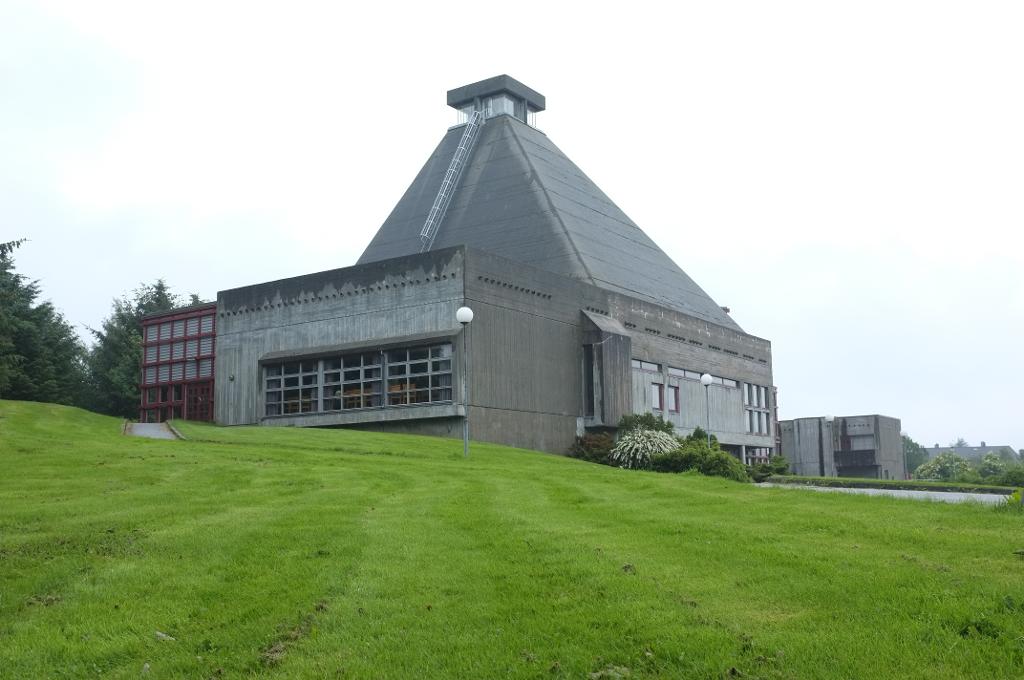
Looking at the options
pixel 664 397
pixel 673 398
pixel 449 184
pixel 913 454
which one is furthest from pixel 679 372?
pixel 913 454

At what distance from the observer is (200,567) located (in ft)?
33.6

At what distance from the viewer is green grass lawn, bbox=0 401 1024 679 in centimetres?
732

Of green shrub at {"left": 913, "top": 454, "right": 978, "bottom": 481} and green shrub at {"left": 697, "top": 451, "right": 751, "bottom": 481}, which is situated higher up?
green shrub at {"left": 697, "top": 451, "right": 751, "bottom": 481}

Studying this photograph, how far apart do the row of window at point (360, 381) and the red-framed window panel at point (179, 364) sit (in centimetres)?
480

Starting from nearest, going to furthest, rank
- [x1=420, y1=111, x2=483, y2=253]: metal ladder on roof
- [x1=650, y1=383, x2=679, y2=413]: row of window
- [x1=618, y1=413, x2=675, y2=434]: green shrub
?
[x1=618, y1=413, x2=675, y2=434]: green shrub < [x1=650, y1=383, x2=679, y2=413]: row of window < [x1=420, y1=111, x2=483, y2=253]: metal ladder on roof

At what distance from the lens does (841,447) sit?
7294 centimetres

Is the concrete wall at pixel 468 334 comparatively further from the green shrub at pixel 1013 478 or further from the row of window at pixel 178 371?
the green shrub at pixel 1013 478

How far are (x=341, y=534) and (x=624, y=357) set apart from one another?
34.7 meters

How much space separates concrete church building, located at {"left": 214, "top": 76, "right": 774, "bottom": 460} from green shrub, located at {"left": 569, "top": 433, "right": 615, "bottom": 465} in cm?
108

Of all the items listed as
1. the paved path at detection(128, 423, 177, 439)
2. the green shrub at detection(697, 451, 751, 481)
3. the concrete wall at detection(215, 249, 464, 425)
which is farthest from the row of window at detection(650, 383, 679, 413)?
the paved path at detection(128, 423, 177, 439)

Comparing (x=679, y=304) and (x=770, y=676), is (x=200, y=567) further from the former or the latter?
(x=679, y=304)

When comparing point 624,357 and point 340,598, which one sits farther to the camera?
point 624,357

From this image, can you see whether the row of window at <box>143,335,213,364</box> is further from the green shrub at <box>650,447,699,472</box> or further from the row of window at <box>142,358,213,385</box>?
the green shrub at <box>650,447,699,472</box>

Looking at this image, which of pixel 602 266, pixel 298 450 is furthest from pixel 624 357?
pixel 298 450
